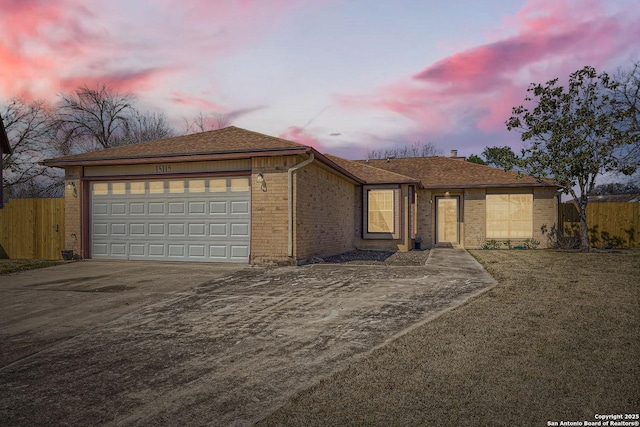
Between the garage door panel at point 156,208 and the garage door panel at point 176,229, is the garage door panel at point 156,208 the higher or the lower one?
the higher one

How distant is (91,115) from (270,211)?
2783cm

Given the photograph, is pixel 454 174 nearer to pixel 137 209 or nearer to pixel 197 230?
pixel 197 230

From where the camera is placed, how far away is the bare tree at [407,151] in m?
48.0

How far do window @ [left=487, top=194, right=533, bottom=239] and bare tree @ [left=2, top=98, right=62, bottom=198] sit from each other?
2655 centimetres

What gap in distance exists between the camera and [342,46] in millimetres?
11672

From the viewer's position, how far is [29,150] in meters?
27.5

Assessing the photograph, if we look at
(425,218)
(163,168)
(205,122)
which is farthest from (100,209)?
(205,122)

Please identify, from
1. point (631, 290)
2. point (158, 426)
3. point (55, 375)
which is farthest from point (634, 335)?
point (55, 375)

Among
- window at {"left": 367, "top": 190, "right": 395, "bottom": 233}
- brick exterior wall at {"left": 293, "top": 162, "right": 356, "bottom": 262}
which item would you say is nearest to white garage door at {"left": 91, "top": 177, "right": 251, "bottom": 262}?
brick exterior wall at {"left": 293, "top": 162, "right": 356, "bottom": 262}

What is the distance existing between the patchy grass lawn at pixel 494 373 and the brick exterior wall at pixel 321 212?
236 inches

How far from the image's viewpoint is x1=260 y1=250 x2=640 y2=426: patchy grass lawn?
299cm

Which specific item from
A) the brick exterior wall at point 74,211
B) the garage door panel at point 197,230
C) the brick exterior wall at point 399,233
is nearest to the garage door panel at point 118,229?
the brick exterior wall at point 74,211

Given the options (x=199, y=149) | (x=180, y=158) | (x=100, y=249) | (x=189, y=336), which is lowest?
(x=189, y=336)

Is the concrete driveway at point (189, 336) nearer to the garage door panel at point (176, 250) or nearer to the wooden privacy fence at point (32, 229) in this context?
the garage door panel at point (176, 250)
